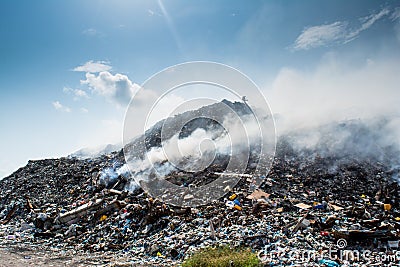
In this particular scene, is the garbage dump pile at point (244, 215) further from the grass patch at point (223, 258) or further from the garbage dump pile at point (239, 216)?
the grass patch at point (223, 258)

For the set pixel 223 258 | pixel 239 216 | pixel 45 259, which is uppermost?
pixel 239 216

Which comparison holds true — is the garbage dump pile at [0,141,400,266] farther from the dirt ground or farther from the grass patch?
the dirt ground

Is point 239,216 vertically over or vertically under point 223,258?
over

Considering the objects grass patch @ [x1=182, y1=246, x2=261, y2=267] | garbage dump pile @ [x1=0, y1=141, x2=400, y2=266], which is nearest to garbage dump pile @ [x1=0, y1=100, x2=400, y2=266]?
garbage dump pile @ [x1=0, y1=141, x2=400, y2=266]

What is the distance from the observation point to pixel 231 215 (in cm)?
654

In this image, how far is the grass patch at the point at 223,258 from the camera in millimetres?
4363

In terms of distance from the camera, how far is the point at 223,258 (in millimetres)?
4582

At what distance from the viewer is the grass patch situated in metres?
4.36

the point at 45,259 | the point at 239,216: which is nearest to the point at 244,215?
the point at 239,216

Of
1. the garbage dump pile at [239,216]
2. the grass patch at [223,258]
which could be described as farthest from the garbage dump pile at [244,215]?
the grass patch at [223,258]

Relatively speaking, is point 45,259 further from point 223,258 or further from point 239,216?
point 239,216

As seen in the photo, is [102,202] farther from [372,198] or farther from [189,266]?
[372,198]

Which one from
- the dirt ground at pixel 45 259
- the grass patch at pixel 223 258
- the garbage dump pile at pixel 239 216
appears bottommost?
the dirt ground at pixel 45 259

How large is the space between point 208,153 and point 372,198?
555cm
